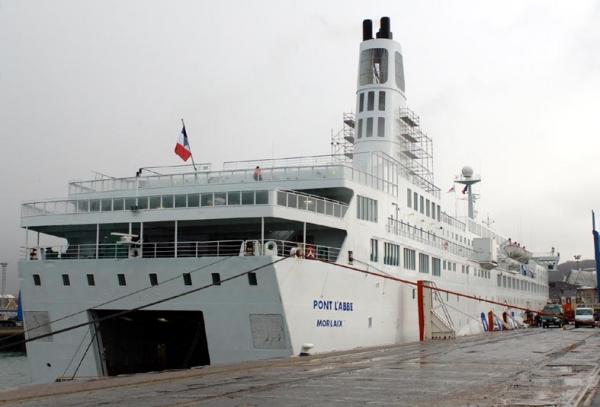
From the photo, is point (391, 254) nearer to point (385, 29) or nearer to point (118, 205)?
point (118, 205)

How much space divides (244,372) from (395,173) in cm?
1766

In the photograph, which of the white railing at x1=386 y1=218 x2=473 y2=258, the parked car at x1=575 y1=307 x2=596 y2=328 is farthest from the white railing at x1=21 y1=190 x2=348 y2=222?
the parked car at x1=575 y1=307 x2=596 y2=328

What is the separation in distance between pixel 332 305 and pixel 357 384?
995 centimetres

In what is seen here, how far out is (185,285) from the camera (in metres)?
24.1

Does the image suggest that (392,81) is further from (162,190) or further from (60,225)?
(60,225)

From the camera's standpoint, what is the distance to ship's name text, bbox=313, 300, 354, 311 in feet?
80.1

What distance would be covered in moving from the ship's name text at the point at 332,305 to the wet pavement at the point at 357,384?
6.95 feet

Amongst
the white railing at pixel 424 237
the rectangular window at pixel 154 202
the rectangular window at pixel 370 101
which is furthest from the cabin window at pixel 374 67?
the rectangular window at pixel 154 202

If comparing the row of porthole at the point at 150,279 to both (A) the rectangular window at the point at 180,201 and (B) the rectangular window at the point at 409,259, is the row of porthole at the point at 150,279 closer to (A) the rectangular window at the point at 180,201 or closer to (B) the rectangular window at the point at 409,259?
(A) the rectangular window at the point at 180,201

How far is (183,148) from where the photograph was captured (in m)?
28.8

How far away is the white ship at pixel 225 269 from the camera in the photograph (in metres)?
23.4

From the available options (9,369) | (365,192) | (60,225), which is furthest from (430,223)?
(9,369)

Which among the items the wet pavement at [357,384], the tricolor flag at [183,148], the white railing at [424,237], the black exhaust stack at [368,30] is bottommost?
the wet pavement at [357,384]

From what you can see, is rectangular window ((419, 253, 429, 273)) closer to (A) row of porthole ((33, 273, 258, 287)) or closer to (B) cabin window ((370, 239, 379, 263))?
(B) cabin window ((370, 239, 379, 263))
